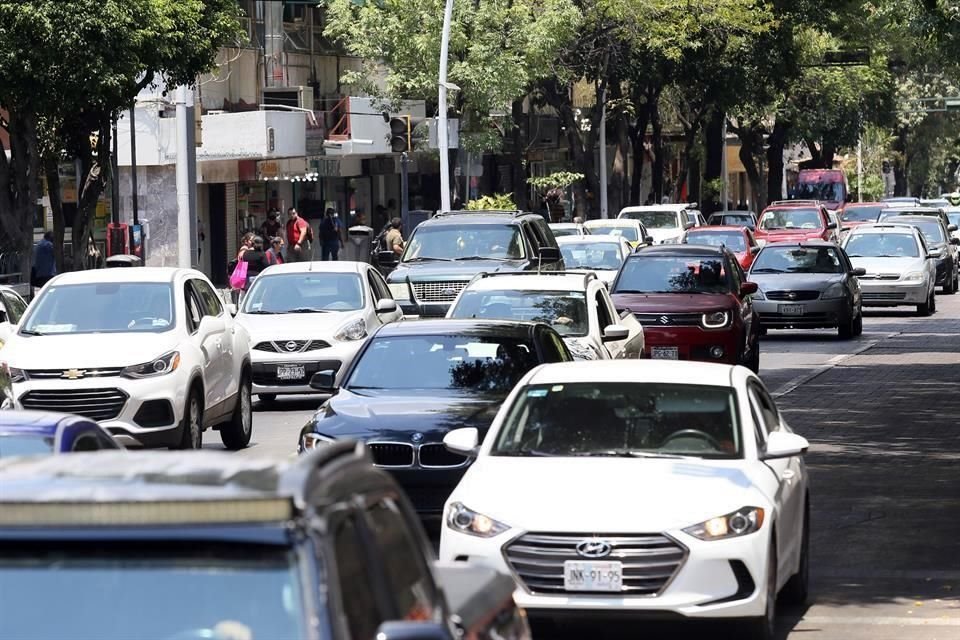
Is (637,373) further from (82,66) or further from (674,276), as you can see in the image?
(82,66)

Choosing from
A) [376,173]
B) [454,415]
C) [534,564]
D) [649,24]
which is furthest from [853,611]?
[376,173]

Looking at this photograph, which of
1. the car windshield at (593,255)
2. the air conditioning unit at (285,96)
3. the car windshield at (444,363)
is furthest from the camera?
the air conditioning unit at (285,96)

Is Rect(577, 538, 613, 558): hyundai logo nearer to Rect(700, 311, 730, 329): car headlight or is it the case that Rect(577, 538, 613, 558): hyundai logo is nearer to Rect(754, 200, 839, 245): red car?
Rect(700, 311, 730, 329): car headlight

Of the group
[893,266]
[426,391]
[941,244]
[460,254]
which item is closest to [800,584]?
[426,391]

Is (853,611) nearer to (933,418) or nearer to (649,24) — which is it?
(933,418)

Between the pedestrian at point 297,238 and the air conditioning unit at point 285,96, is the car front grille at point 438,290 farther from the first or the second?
the air conditioning unit at point 285,96

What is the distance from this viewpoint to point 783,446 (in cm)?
978

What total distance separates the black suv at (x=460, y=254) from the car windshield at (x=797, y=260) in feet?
19.3

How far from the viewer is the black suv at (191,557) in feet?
13.1

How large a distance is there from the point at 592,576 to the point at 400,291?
57.0ft

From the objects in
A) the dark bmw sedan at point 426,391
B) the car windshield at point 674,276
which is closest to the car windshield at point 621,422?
the dark bmw sedan at point 426,391

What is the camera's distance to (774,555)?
31.1ft

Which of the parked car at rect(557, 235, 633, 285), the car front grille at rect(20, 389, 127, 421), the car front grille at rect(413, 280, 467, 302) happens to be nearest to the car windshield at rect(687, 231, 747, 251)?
the parked car at rect(557, 235, 633, 285)

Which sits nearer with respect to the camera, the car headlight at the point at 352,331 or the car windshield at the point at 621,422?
the car windshield at the point at 621,422
